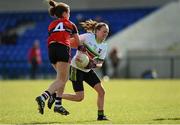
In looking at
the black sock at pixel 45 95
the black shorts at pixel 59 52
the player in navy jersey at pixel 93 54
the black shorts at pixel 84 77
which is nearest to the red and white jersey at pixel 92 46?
the player in navy jersey at pixel 93 54

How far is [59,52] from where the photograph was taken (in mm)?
11656

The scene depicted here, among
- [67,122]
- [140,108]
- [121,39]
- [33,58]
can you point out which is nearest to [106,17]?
[121,39]

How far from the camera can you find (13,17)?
47844mm

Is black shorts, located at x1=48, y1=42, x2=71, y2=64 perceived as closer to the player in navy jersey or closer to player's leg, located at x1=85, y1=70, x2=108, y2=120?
the player in navy jersey

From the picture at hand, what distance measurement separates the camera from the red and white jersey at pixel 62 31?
38.4 ft

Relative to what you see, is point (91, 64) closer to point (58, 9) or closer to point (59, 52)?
point (59, 52)

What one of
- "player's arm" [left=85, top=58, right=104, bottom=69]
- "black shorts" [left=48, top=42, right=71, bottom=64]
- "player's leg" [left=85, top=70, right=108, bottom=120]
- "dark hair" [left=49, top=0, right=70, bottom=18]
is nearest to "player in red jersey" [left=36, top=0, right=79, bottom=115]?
"black shorts" [left=48, top=42, right=71, bottom=64]

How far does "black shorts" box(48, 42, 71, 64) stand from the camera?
1166cm

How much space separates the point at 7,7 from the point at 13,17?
3.64ft

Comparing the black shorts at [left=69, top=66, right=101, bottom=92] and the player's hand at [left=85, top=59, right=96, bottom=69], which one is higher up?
the player's hand at [left=85, top=59, right=96, bottom=69]

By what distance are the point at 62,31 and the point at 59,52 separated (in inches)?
15.6

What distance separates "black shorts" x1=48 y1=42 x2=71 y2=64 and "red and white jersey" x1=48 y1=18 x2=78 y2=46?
0.29 ft

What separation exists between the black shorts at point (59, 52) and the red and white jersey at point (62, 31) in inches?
3.5

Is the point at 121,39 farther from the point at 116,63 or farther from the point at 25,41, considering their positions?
the point at 25,41
